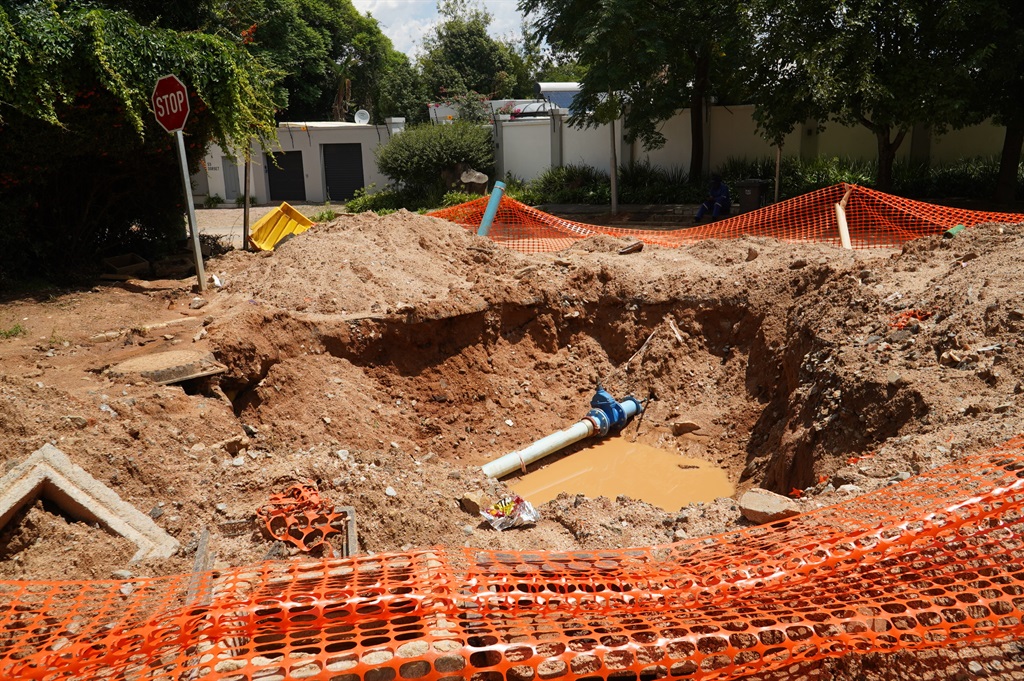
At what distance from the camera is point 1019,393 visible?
5.19 m

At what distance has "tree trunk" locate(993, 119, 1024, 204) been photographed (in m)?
13.7

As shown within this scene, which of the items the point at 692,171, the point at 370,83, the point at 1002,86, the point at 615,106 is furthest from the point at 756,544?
the point at 370,83

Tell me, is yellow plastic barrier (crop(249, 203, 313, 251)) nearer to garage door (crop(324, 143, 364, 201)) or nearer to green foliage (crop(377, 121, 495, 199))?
green foliage (crop(377, 121, 495, 199))

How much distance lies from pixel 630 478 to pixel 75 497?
4.81 meters

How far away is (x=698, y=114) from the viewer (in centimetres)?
1822

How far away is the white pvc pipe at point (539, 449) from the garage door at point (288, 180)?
63.4 ft

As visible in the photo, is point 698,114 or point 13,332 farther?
point 698,114

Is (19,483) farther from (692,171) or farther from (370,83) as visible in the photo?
(370,83)

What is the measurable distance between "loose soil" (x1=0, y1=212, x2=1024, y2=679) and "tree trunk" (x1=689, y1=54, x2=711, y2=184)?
910 cm

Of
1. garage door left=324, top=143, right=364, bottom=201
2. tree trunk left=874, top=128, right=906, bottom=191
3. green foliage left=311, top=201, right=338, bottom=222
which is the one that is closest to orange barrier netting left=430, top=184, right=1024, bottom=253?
tree trunk left=874, top=128, right=906, bottom=191

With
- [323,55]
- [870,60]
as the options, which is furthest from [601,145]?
[323,55]

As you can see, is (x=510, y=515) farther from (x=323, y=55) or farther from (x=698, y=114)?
(x=323, y=55)

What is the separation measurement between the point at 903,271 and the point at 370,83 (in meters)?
33.8

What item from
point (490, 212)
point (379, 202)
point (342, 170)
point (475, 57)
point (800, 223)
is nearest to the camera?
point (800, 223)
